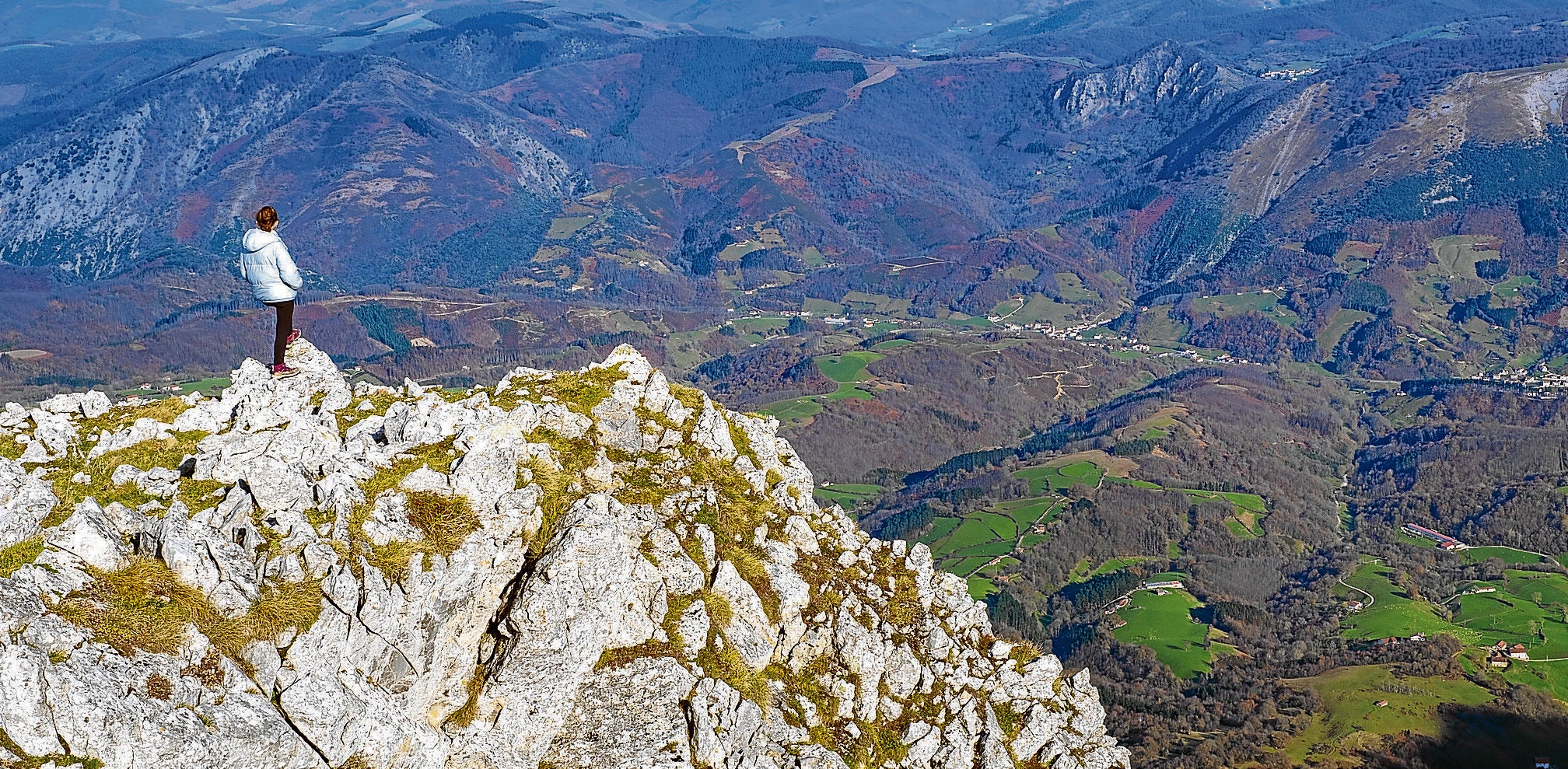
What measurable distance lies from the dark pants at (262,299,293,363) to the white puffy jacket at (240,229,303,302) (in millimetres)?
1013

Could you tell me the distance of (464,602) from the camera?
113ft

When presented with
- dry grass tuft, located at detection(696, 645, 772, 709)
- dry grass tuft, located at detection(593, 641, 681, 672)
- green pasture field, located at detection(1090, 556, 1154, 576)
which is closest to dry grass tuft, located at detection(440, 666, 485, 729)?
dry grass tuft, located at detection(593, 641, 681, 672)

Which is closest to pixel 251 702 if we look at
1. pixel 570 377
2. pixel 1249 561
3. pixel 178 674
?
pixel 178 674

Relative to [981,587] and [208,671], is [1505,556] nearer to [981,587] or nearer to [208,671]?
[981,587]

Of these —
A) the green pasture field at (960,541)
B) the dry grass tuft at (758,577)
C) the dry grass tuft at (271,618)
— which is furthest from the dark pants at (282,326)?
the green pasture field at (960,541)

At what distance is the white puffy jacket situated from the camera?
36031 mm

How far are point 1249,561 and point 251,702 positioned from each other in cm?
18237

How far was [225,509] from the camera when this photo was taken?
3284 cm

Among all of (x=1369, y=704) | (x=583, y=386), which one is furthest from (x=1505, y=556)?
(x=583, y=386)

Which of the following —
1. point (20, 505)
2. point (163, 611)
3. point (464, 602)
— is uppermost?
point (20, 505)

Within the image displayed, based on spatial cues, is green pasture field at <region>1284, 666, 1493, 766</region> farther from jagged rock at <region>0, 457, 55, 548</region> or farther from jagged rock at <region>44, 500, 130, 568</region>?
jagged rock at <region>0, 457, 55, 548</region>

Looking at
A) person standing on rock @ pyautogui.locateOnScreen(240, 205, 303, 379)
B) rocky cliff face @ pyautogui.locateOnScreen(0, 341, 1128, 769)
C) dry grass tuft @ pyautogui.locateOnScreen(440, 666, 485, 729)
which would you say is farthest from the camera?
person standing on rock @ pyautogui.locateOnScreen(240, 205, 303, 379)

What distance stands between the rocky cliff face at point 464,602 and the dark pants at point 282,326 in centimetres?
120

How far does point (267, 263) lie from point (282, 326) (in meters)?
5.24
